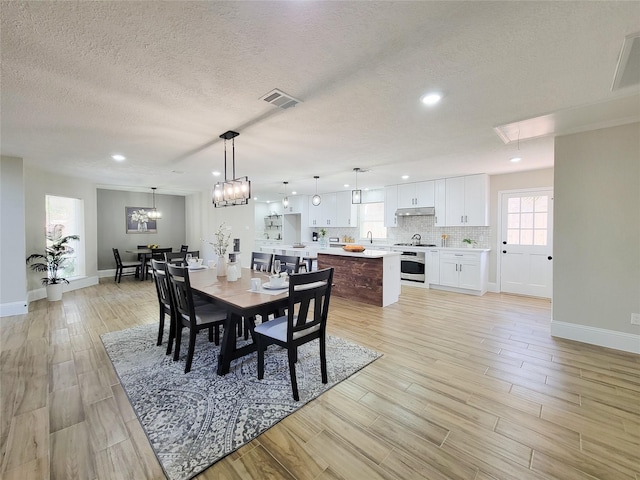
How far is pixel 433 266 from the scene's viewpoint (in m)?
6.12

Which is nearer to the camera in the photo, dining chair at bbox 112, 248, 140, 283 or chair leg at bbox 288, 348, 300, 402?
chair leg at bbox 288, 348, 300, 402

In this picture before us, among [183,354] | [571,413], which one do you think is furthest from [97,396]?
[571,413]

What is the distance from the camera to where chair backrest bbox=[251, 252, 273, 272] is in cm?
394

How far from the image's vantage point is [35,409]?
201 centimetres

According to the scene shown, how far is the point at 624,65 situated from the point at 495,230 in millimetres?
4378

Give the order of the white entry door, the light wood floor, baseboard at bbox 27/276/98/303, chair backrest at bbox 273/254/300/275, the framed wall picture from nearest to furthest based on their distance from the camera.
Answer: the light wood floor, chair backrest at bbox 273/254/300/275, baseboard at bbox 27/276/98/303, the white entry door, the framed wall picture

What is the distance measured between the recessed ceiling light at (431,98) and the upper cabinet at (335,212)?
17.5 ft

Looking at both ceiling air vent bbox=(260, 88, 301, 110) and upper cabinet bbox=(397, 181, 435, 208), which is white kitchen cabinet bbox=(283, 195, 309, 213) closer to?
upper cabinet bbox=(397, 181, 435, 208)

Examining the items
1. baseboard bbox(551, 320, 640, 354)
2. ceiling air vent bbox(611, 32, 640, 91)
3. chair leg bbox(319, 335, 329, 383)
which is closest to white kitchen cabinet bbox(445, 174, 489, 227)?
A: baseboard bbox(551, 320, 640, 354)

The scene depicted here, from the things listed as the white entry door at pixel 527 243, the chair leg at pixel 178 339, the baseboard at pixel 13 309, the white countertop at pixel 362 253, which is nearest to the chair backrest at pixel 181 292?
the chair leg at pixel 178 339

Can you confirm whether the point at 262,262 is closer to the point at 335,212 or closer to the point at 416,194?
the point at 416,194

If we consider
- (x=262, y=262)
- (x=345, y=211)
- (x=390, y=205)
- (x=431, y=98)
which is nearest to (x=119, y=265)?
(x=262, y=262)

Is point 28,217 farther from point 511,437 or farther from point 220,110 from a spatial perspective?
point 511,437

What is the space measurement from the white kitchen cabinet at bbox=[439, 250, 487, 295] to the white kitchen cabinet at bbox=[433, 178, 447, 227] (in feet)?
2.32
